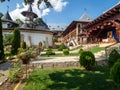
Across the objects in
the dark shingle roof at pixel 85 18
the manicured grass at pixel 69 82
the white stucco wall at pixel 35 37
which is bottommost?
the manicured grass at pixel 69 82

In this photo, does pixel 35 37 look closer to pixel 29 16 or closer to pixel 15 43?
pixel 29 16

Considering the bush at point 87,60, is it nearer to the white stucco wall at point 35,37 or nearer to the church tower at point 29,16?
the white stucco wall at point 35,37

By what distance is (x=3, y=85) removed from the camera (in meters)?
8.59

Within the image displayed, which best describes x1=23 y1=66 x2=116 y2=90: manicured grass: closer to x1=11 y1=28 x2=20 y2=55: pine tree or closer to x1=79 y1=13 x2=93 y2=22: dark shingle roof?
x1=11 y1=28 x2=20 y2=55: pine tree

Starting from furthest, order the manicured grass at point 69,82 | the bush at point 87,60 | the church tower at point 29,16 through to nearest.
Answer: the church tower at point 29,16 < the bush at point 87,60 < the manicured grass at point 69,82

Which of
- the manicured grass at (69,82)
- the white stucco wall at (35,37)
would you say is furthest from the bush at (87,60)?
the white stucco wall at (35,37)

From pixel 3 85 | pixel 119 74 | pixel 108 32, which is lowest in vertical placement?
Result: pixel 3 85

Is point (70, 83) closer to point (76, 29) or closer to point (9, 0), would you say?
point (9, 0)

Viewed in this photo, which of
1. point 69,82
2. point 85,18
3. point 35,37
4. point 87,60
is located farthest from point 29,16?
point 69,82

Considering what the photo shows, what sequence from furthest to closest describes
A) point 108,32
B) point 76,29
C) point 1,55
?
point 76,29 → point 108,32 → point 1,55

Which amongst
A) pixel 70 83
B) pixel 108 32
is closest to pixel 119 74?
pixel 70 83

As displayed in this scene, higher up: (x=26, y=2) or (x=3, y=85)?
(x=26, y=2)

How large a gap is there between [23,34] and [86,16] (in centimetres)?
1493

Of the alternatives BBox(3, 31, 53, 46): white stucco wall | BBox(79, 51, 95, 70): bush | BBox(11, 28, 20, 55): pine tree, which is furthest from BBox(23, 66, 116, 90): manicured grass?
BBox(3, 31, 53, 46): white stucco wall
